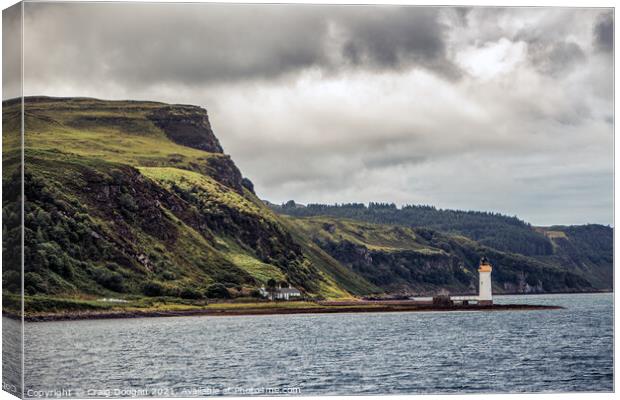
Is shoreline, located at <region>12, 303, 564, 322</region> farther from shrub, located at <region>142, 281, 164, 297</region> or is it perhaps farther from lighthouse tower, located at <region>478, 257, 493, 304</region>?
shrub, located at <region>142, 281, 164, 297</region>

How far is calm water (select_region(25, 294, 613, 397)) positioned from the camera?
61.1 meters

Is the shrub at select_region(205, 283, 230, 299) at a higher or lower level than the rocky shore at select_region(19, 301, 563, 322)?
higher

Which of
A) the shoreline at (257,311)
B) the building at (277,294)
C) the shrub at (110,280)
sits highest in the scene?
the shrub at (110,280)

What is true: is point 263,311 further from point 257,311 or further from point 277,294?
point 277,294

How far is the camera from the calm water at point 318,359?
61.1 meters

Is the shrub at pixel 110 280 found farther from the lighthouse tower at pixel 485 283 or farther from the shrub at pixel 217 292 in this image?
the lighthouse tower at pixel 485 283

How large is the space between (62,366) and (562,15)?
37.9m

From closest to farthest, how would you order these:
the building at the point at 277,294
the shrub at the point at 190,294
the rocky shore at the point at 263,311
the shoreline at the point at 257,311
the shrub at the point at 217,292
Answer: the shoreline at the point at 257,311, the rocky shore at the point at 263,311, the shrub at the point at 190,294, the shrub at the point at 217,292, the building at the point at 277,294

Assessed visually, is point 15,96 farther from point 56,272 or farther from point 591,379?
point 56,272

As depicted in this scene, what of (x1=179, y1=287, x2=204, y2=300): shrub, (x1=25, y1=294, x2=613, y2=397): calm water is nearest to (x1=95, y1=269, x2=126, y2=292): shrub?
(x1=179, y1=287, x2=204, y2=300): shrub

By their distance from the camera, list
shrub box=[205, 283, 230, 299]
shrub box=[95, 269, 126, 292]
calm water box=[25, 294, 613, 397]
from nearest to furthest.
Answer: calm water box=[25, 294, 613, 397], shrub box=[95, 269, 126, 292], shrub box=[205, 283, 230, 299]

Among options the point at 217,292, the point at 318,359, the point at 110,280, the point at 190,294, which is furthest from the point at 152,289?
the point at 318,359

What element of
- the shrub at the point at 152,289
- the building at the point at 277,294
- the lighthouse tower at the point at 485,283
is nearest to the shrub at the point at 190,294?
the shrub at the point at 152,289

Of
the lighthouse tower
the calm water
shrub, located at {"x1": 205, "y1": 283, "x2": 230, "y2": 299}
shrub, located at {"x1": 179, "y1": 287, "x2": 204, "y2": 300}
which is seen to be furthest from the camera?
shrub, located at {"x1": 205, "y1": 283, "x2": 230, "y2": 299}
